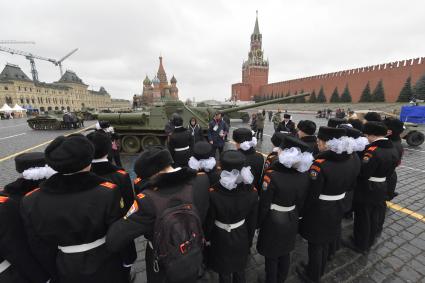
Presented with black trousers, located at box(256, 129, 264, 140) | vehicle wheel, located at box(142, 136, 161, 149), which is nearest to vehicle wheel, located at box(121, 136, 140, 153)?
vehicle wheel, located at box(142, 136, 161, 149)

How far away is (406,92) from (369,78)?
8.89m

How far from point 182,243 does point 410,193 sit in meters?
5.99

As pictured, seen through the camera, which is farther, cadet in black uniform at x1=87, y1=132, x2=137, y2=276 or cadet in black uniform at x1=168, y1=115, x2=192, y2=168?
cadet in black uniform at x1=168, y1=115, x2=192, y2=168

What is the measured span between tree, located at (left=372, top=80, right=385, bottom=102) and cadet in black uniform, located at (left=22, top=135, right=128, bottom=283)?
1919 inches

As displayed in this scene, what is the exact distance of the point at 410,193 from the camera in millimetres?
4996

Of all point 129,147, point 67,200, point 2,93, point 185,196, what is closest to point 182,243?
point 185,196

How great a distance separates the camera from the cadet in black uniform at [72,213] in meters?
1.48

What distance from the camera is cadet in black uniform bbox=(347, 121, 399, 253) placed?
2939mm

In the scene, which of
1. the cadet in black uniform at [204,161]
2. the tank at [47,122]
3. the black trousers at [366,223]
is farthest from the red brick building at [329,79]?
the tank at [47,122]

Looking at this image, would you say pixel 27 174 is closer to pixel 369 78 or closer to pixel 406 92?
pixel 406 92

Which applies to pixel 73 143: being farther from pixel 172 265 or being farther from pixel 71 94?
pixel 71 94

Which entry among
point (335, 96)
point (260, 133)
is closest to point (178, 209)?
point (260, 133)

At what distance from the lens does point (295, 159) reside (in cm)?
211

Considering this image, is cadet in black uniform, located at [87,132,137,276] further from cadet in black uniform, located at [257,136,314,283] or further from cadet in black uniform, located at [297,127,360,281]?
cadet in black uniform, located at [297,127,360,281]
